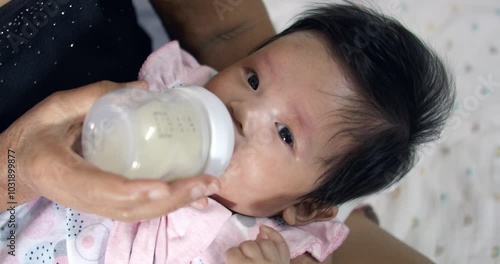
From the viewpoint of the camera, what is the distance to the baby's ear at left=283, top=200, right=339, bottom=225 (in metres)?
1.10

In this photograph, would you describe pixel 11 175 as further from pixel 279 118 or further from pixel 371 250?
pixel 371 250

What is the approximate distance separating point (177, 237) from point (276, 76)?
0.36 metres

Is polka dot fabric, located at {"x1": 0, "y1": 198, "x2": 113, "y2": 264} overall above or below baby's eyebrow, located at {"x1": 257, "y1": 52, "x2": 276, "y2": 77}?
below

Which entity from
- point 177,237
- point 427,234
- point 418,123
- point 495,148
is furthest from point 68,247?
point 495,148

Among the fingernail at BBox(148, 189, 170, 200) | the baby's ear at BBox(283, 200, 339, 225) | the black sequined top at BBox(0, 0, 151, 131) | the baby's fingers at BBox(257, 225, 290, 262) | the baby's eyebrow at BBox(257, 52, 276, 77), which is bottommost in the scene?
the baby's ear at BBox(283, 200, 339, 225)

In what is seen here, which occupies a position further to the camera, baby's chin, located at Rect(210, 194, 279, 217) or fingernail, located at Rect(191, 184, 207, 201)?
baby's chin, located at Rect(210, 194, 279, 217)

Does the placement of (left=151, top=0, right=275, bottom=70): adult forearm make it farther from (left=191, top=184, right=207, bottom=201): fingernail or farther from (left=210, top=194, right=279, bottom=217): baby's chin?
(left=191, top=184, right=207, bottom=201): fingernail

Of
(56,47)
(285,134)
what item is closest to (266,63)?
(285,134)

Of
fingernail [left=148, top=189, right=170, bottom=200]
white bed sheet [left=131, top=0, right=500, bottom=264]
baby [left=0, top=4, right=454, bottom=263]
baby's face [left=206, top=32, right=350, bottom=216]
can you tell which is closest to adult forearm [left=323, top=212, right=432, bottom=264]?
white bed sheet [left=131, top=0, right=500, bottom=264]

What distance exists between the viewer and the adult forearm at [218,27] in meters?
1.29

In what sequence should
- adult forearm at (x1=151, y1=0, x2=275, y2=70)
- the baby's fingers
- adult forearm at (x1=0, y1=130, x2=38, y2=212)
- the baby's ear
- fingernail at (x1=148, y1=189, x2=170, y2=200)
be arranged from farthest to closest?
adult forearm at (x1=151, y1=0, x2=275, y2=70)
the baby's ear
the baby's fingers
adult forearm at (x1=0, y1=130, x2=38, y2=212)
fingernail at (x1=148, y1=189, x2=170, y2=200)

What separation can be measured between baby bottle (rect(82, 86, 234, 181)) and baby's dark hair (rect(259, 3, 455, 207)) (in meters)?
0.31

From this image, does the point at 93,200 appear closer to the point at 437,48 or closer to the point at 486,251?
the point at 486,251

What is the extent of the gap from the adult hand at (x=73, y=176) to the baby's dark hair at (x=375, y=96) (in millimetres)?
356
